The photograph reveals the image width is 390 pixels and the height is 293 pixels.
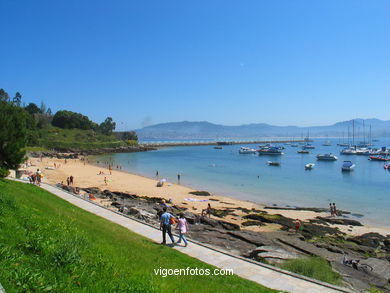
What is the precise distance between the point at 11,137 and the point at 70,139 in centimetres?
10159

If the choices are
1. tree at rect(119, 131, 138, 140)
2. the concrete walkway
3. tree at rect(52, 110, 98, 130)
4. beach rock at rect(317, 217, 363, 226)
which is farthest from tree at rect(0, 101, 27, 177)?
tree at rect(119, 131, 138, 140)

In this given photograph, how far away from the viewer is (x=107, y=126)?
14862 cm

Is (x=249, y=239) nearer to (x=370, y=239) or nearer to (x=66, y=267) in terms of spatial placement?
(x=370, y=239)

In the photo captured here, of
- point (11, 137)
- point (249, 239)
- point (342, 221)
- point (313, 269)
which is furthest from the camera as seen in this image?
point (342, 221)

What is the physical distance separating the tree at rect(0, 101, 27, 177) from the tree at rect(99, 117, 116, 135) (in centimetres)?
12827

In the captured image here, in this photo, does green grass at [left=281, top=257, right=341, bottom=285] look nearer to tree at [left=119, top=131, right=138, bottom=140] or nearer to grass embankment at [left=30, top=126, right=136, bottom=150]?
grass embankment at [left=30, top=126, right=136, bottom=150]

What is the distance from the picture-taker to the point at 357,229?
25344 mm

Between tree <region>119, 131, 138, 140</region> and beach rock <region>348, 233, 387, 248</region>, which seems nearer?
beach rock <region>348, 233, 387, 248</region>

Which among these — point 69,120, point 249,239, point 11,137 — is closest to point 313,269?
point 249,239

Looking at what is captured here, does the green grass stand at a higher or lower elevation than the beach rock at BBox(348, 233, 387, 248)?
higher

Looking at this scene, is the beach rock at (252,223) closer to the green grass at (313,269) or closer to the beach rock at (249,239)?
the beach rock at (249,239)

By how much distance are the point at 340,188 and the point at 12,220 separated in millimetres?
46400

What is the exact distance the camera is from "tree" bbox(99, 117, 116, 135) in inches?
5801

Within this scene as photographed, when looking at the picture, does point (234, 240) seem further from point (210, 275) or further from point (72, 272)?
point (72, 272)
